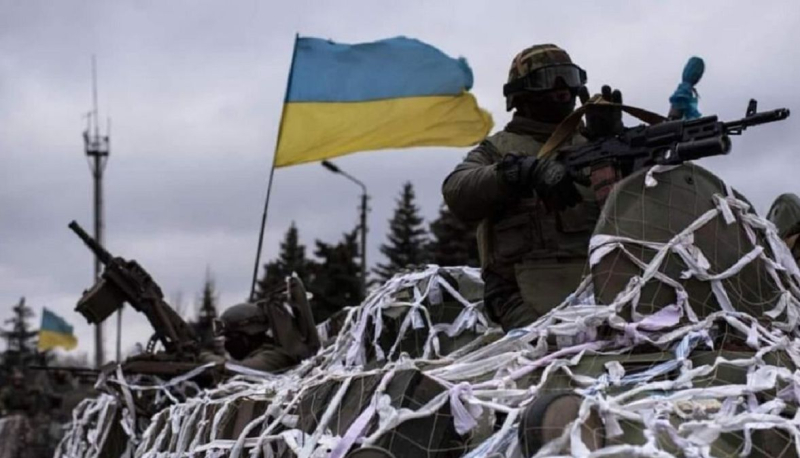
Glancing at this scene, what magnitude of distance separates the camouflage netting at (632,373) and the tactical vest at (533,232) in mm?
739

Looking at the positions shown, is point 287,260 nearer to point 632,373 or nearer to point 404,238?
point 404,238

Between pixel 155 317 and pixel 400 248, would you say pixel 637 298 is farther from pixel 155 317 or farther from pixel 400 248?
pixel 400 248

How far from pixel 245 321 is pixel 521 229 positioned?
A: 5686 millimetres

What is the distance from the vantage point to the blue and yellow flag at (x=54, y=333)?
35500 mm

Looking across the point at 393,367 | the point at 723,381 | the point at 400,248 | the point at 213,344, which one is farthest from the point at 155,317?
the point at 400,248

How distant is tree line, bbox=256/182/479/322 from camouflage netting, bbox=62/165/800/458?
73.4ft

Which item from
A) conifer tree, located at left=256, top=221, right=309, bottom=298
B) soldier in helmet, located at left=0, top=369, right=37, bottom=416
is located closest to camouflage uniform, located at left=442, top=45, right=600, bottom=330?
soldier in helmet, located at left=0, top=369, right=37, bottom=416

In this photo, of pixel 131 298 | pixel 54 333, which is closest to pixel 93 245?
pixel 131 298

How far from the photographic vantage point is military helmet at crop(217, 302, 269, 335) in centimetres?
1184

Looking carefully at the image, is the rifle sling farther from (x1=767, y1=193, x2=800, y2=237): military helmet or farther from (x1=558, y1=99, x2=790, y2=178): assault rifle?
(x1=767, y1=193, x2=800, y2=237): military helmet

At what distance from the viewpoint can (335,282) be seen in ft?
107

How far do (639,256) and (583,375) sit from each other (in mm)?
615

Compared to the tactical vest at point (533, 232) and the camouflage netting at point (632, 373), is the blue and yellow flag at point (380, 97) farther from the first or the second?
the camouflage netting at point (632, 373)

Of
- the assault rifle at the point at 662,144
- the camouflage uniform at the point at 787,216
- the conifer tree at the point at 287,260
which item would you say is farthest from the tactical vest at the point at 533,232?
the conifer tree at the point at 287,260
